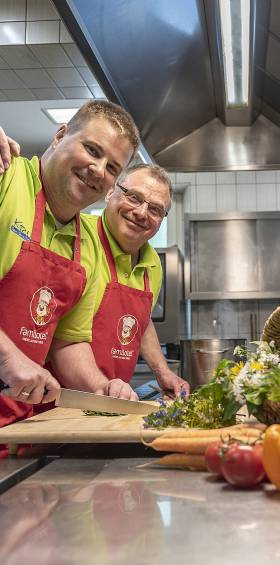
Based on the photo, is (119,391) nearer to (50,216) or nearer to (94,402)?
(94,402)

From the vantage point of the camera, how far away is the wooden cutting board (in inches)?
46.1

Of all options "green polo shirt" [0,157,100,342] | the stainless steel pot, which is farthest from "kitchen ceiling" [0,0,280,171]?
the stainless steel pot

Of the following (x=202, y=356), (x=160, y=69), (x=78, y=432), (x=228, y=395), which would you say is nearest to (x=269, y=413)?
(x=228, y=395)

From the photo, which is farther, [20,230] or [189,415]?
[20,230]

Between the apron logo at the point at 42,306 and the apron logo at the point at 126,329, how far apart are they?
506mm

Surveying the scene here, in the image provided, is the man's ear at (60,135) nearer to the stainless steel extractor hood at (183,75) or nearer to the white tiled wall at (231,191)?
the stainless steel extractor hood at (183,75)

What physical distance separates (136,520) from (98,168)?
112cm

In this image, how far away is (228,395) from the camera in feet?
3.71

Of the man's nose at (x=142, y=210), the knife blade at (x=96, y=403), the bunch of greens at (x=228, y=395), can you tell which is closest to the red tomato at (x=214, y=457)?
the bunch of greens at (x=228, y=395)

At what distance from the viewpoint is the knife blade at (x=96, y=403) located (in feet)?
4.42

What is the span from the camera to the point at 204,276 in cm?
491

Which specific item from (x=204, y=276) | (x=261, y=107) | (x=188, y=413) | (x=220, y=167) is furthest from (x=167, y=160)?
(x=204, y=276)

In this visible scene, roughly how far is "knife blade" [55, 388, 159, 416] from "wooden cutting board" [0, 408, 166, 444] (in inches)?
1.3

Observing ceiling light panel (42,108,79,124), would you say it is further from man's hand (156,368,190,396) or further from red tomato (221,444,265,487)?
red tomato (221,444,265,487)
